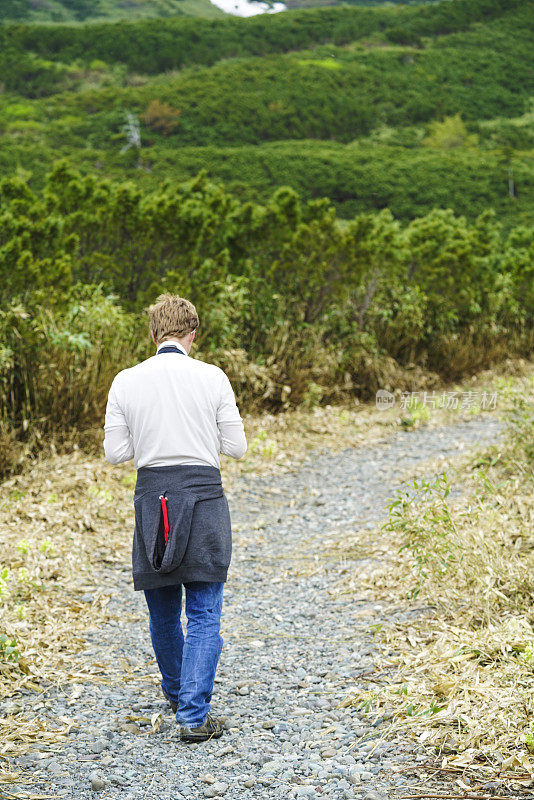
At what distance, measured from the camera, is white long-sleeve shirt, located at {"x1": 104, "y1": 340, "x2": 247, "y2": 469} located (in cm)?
256

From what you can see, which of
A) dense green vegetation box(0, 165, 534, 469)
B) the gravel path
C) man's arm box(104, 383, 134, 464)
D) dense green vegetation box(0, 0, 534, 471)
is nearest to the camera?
the gravel path

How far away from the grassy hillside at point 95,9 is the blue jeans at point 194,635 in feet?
137

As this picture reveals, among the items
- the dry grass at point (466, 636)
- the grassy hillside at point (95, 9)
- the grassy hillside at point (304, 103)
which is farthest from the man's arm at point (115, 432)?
the grassy hillside at point (95, 9)

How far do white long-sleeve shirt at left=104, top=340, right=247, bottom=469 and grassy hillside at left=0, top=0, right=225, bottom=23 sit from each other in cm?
4150

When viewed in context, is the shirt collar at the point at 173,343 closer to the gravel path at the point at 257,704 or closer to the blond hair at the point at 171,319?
the blond hair at the point at 171,319

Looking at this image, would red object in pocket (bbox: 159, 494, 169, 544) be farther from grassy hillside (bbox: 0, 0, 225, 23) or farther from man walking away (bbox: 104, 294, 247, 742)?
grassy hillside (bbox: 0, 0, 225, 23)

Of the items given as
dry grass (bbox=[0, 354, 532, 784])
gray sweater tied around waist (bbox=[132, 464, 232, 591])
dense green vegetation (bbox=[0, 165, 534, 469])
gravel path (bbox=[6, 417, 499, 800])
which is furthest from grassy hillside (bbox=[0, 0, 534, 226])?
gray sweater tied around waist (bbox=[132, 464, 232, 591])

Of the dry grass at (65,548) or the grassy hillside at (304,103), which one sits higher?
the grassy hillside at (304,103)

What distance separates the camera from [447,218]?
38.0ft

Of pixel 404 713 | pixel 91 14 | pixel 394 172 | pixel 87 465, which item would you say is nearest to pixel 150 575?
pixel 404 713

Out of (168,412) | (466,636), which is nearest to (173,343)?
(168,412)

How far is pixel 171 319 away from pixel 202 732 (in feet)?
4.50

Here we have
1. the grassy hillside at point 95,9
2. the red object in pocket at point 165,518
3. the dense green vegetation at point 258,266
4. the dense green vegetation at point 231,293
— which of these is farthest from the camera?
the grassy hillside at point 95,9

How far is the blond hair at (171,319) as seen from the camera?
8.71 ft
